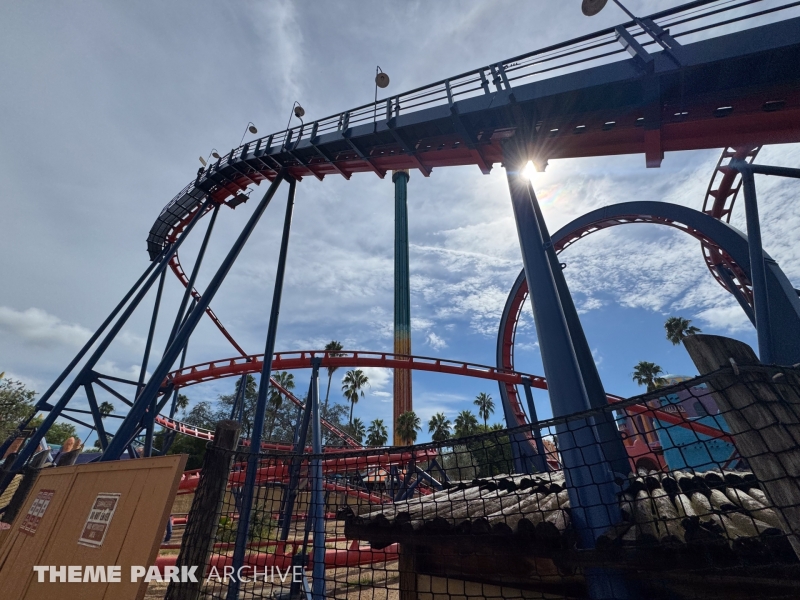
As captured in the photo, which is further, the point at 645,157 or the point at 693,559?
the point at 645,157

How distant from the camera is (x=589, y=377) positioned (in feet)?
14.6

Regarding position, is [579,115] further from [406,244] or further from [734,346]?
[406,244]

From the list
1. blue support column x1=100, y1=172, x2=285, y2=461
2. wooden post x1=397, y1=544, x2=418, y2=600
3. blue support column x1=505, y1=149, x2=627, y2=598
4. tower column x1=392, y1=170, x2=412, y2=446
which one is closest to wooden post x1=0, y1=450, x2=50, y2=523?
blue support column x1=100, y1=172, x2=285, y2=461

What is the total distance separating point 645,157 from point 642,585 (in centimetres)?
512

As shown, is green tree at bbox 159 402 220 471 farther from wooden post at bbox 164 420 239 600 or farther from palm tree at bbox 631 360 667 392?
palm tree at bbox 631 360 667 392

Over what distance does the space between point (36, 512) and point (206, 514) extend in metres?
2.16

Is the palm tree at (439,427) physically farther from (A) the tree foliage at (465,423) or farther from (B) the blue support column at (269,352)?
(B) the blue support column at (269,352)

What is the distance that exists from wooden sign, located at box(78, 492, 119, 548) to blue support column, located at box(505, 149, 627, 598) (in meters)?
3.12

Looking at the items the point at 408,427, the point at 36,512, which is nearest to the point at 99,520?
the point at 36,512

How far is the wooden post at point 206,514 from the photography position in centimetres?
255

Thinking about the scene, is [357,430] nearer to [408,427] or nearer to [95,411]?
[408,427]

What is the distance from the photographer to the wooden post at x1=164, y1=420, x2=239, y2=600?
101 inches

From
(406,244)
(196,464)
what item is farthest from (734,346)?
(406,244)

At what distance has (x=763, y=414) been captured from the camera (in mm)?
1335
